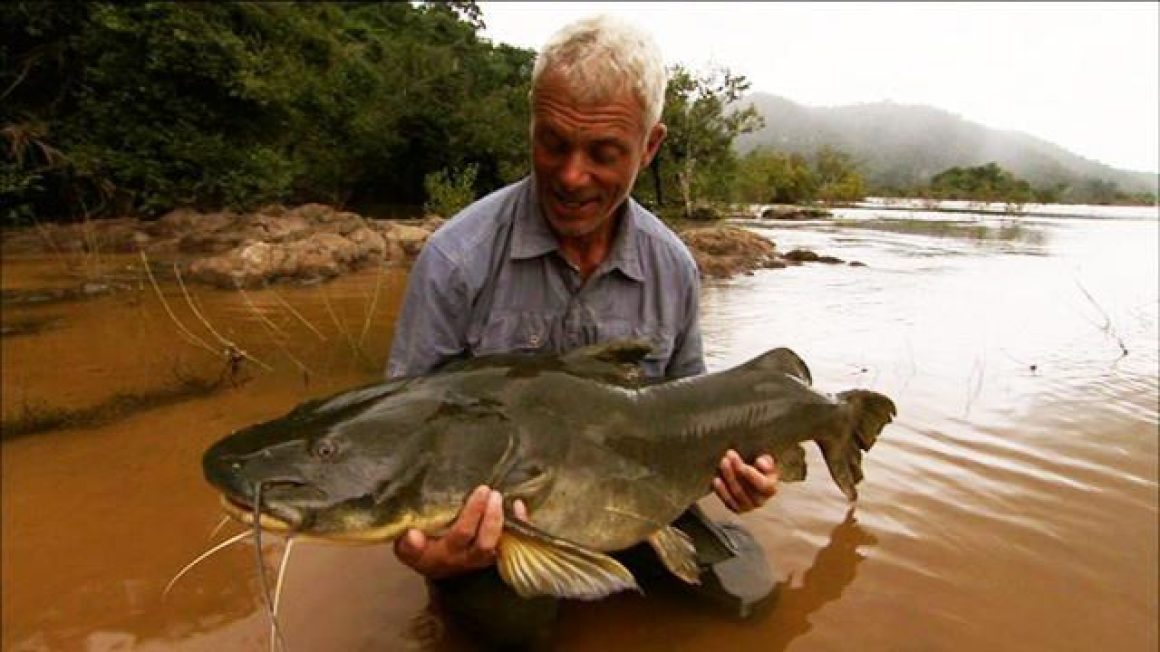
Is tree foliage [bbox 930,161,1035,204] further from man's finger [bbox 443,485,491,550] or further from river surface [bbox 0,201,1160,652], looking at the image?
man's finger [bbox 443,485,491,550]

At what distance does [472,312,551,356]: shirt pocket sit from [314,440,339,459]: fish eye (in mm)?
911

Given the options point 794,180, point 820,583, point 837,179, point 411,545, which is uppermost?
point 837,179

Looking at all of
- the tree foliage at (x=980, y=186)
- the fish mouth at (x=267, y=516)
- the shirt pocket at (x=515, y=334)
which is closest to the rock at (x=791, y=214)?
the tree foliage at (x=980, y=186)

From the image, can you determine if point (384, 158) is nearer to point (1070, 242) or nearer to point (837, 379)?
point (837, 379)

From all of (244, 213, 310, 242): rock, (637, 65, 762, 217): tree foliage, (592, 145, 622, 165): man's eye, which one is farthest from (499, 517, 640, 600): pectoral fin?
(637, 65, 762, 217): tree foliage

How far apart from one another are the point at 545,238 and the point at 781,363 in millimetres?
965

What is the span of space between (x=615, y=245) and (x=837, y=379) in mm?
3859

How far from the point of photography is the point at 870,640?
2.57 m

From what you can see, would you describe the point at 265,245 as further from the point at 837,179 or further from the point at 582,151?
the point at 837,179

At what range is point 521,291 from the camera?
2.51m

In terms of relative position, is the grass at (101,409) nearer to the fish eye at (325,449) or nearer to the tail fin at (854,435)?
the fish eye at (325,449)

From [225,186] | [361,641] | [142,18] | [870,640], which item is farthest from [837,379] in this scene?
[142,18]

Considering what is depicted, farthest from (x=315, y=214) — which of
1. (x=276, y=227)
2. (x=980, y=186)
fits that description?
(x=980, y=186)

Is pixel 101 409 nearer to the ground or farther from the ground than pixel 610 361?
nearer to the ground
